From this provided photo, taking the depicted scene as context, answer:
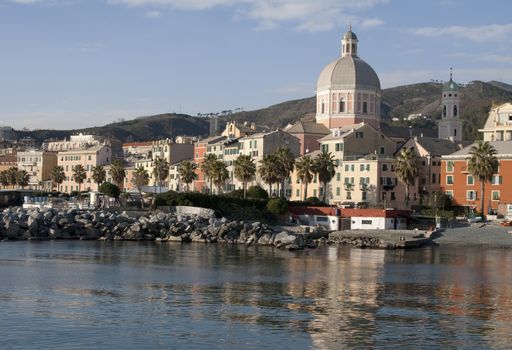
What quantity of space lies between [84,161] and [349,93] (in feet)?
177

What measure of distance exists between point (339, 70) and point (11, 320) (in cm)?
9560

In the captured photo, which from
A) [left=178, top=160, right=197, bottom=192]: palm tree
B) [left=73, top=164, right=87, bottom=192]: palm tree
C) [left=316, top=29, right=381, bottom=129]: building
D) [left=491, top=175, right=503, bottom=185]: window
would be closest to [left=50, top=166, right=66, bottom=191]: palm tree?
[left=73, top=164, right=87, bottom=192]: palm tree

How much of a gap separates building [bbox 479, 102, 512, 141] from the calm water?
160ft

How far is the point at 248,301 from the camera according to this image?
4222cm

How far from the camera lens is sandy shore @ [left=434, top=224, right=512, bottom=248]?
8244cm

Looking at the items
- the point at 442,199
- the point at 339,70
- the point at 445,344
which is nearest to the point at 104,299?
the point at 445,344

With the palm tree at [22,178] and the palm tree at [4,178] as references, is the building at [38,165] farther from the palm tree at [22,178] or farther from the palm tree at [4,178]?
the palm tree at [22,178]

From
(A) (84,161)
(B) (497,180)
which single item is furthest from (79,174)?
(B) (497,180)

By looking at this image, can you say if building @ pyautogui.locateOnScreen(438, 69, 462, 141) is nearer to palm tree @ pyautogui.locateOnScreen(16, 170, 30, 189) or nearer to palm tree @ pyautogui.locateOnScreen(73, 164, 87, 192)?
palm tree @ pyautogui.locateOnScreen(73, 164, 87, 192)

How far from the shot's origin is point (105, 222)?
87000mm

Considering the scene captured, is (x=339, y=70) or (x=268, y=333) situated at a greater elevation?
(x=339, y=70)

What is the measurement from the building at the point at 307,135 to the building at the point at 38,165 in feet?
187

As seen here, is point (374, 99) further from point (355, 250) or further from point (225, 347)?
point (225, 347)

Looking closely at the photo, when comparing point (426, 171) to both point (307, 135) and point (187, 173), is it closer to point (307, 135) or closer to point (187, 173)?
point (307, 135)
